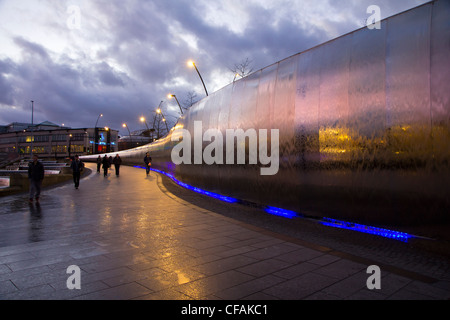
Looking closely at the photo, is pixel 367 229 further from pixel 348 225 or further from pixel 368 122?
pixel 368 122

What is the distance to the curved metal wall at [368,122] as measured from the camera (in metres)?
5.27

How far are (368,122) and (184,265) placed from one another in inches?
171

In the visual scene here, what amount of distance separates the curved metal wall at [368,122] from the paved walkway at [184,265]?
3.65 ft

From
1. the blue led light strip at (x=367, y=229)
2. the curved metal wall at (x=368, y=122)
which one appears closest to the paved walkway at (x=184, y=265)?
the blue led light strip at (x=367, y=229)

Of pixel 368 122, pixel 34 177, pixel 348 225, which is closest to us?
pixel 368 122

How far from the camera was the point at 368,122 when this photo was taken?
6.32 meters

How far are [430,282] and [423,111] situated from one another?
281 cm

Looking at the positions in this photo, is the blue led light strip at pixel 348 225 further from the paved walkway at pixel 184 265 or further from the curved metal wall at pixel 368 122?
the paved walkway at pixel 184 265

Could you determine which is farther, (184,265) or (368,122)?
(368,122)

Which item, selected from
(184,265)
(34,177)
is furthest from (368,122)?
(34,177)

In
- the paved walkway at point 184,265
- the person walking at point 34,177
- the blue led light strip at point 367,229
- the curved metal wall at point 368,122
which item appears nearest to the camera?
the paved walkway at point 184,265

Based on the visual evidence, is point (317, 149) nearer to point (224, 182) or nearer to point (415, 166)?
point (415, 166)

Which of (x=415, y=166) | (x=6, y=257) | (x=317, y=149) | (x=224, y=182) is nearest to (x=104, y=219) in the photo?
(x=6, y=257)
